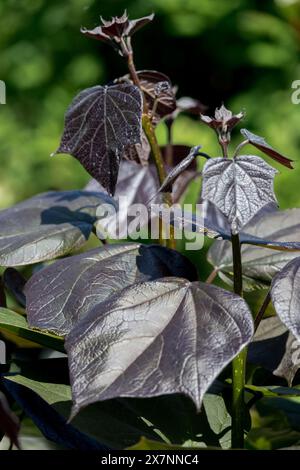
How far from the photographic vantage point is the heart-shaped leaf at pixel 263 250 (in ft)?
3.07

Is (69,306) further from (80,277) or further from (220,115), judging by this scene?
(220,115)

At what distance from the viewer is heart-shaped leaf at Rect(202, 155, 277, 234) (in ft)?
2.26

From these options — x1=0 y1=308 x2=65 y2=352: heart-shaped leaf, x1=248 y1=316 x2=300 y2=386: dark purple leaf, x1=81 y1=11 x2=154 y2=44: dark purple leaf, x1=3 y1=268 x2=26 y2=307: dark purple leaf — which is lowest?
x1=248 y1=316 x2=300 y2=386: dark purple leaf

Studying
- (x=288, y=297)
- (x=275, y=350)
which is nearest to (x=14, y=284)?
(x=275, y=350)

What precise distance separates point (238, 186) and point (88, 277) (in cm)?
20

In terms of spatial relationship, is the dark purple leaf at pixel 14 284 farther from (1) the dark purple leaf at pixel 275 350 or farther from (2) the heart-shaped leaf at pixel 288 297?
(2) the heart-shaped leaf at pixel 288 297

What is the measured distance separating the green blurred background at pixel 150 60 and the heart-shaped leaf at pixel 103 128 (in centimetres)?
253

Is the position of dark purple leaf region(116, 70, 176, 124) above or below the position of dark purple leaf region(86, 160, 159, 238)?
above

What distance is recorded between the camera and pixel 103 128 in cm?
81

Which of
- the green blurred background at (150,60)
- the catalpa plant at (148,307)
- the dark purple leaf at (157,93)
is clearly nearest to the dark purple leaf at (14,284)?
the catalpa plant at (148,307)

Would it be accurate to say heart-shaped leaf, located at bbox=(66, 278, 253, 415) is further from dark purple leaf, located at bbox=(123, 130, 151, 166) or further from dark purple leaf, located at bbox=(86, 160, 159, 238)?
dark purple leaf, located at bbox=(86, 160, 159, 238)

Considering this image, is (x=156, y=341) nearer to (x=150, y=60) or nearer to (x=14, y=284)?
(x=14, y=284)

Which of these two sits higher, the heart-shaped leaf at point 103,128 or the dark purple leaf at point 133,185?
the heart-shaped leaf at point 103,128

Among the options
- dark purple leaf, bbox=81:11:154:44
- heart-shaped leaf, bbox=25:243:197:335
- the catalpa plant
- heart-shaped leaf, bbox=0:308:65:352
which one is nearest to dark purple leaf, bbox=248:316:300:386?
the catalpa plant
